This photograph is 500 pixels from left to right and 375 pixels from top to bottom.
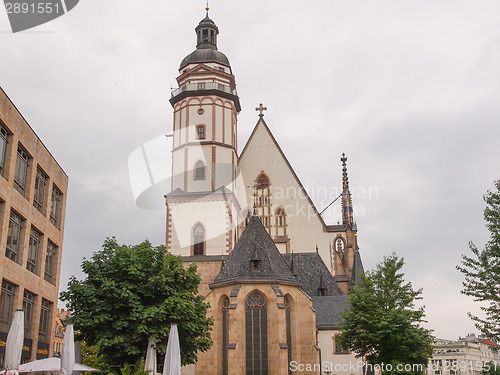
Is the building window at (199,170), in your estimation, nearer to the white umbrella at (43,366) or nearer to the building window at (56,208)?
the building window at (56,208)

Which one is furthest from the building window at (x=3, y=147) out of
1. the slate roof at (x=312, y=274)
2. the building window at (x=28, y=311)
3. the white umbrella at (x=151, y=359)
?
the slate roof at (x=312, y=274)

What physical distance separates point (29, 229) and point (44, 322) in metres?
5.89

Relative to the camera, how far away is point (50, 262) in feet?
98.2

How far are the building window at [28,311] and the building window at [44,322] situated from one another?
1578 mm

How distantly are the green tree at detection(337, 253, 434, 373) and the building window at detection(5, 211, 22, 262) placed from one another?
17070 mm

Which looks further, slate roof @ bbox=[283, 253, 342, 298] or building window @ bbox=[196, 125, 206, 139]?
building window @ bbox=[196, 125, 206, 139]

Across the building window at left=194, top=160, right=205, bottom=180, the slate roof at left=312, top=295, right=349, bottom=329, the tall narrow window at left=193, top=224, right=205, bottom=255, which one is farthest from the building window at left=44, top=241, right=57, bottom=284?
the slate roof at left=312, top=295, right=349, bottom=329

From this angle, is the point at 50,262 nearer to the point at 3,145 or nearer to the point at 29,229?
the point at 29,229

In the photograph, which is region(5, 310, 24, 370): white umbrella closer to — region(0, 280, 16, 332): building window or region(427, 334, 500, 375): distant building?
region(0, 280, 16, 332): building window

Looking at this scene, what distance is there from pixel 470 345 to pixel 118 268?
371 ft

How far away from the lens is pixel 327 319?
4294 cm

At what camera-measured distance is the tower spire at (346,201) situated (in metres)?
51.2

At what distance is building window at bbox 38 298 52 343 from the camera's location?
1102 inches

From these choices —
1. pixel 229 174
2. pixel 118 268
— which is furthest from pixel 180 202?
pixel 118 268
